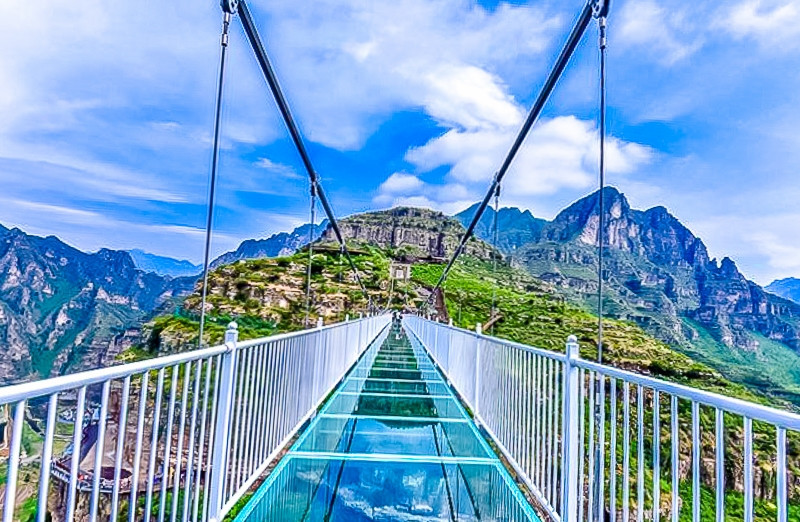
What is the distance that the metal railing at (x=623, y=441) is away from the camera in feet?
3.65

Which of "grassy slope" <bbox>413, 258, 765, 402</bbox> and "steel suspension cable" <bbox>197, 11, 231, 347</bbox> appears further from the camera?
"grassy slope" <bbox>413, 258, 765, 402</bbox>

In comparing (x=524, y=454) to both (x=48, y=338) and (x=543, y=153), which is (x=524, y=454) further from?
(x=543, y=153)

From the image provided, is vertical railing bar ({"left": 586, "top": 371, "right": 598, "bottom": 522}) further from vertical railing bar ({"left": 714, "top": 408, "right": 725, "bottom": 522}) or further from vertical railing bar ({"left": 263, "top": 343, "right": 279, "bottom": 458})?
vertical railing bar ({"left": 263, "top": 343, "right": 279, "bottom": 458})

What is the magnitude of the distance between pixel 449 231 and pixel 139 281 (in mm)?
60744

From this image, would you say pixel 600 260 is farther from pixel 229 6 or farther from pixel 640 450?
pixel 229 6

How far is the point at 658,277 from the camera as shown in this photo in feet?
→ 135

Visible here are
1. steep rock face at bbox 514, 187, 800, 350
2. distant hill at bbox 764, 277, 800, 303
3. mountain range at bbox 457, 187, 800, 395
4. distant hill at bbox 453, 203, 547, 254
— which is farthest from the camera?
distant hill at bbox 453, 203, 547, 254

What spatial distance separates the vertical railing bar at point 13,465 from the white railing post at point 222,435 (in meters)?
1.08

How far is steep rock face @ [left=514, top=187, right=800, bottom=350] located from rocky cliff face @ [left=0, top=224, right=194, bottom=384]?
19.1 ft

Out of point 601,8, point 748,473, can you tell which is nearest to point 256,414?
point 748,473

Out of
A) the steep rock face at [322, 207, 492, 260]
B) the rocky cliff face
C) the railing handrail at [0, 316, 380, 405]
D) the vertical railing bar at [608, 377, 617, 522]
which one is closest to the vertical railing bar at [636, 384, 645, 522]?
the vertical railing bar at [608, 377, 617, 522]

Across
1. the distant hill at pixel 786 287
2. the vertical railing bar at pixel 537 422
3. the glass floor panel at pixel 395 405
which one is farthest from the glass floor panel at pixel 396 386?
the distant hill at pixel 786 287

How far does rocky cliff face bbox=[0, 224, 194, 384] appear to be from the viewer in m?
6.48

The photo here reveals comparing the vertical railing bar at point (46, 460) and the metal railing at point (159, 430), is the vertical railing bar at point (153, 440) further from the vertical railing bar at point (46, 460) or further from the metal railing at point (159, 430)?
the vertical railing bar at point (46, 460)
